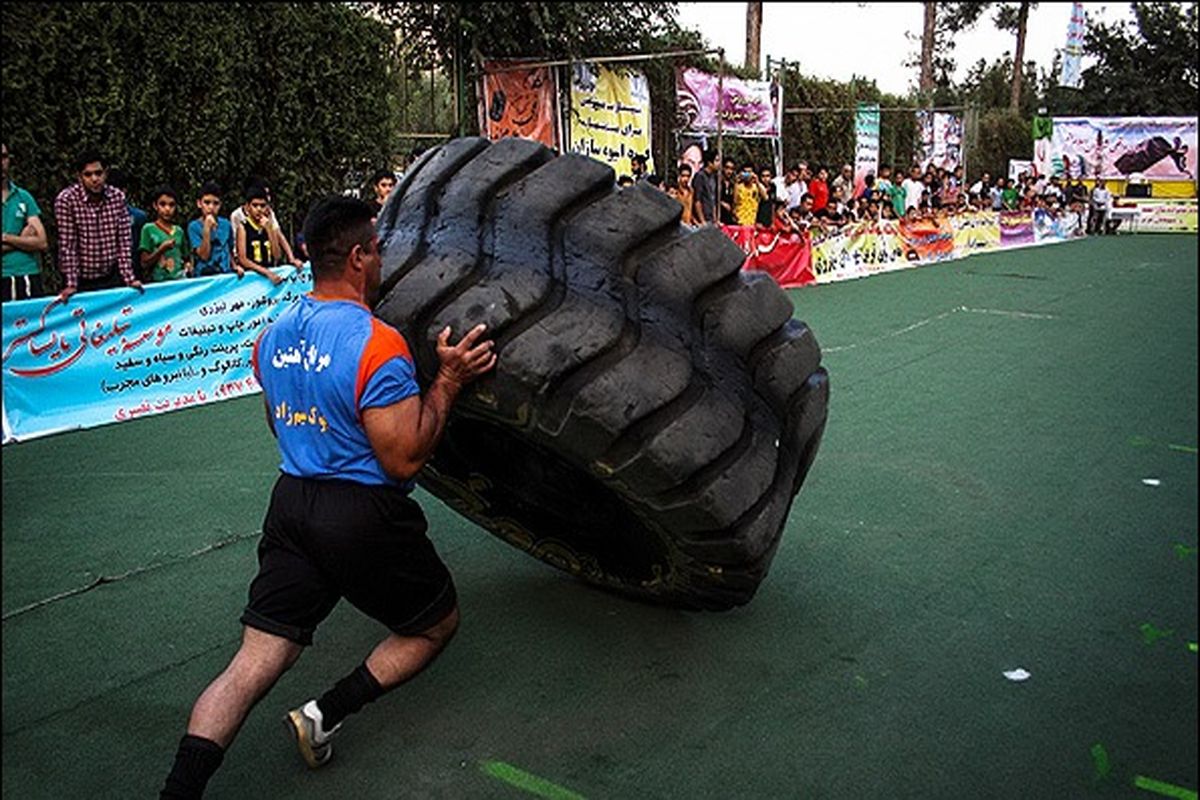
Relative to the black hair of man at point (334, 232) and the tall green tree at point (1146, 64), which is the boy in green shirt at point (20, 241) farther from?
the tall green tree at point (1146, 64)

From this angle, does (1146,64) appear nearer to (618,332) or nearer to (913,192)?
A: (618,332)

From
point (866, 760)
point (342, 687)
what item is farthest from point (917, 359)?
point (342, 687)

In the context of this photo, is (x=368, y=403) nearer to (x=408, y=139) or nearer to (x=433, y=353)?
(x=433, y=353)

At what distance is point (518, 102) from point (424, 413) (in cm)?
1238

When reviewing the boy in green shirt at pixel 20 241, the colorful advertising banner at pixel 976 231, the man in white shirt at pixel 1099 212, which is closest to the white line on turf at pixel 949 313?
the boy in green shirt at pixel 20 241

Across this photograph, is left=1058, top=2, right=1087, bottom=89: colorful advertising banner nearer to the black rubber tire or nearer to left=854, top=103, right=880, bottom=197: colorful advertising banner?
the black rubber tire

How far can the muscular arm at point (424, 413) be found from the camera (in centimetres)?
260

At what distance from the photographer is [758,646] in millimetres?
3621

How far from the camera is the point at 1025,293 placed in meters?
13.6

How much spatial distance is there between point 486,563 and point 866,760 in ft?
6.56

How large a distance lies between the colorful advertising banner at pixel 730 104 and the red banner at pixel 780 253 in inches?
102

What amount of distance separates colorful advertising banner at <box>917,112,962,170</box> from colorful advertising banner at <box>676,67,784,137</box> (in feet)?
26.9

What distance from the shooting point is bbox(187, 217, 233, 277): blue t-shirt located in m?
8.66

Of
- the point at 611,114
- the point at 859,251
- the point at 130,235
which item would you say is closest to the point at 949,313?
the point at 859,251
